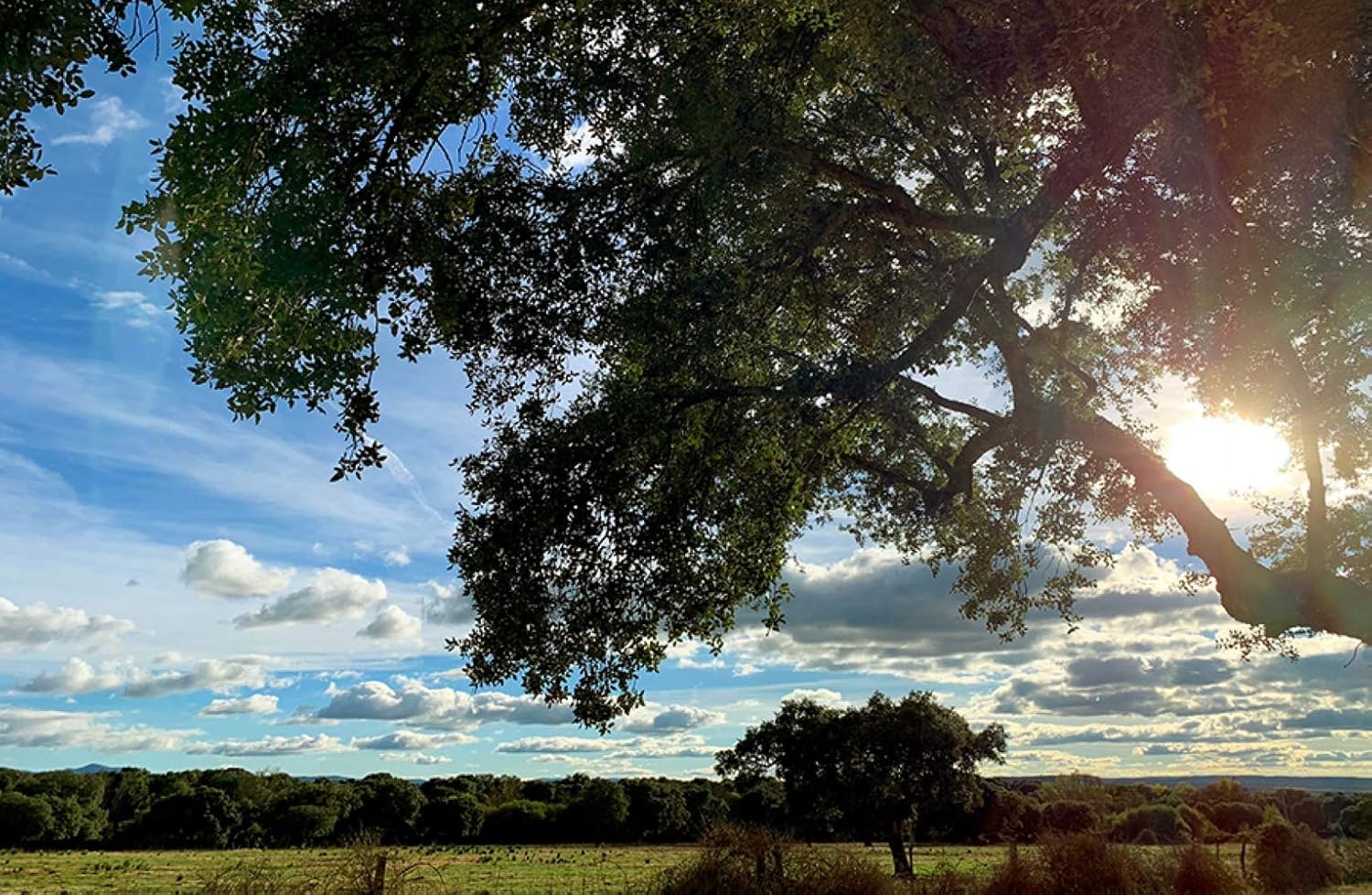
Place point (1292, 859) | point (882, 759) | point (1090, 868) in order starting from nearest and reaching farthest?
point (1090, 868) → point (1292, 859) → point (882, 759)

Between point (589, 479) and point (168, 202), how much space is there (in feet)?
18.4

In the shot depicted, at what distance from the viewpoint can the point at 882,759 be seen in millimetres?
47750

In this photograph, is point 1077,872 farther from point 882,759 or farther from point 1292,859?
point 882,759

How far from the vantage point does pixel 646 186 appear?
13.1 metres

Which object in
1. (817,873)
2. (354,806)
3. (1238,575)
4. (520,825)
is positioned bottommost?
(520,825)

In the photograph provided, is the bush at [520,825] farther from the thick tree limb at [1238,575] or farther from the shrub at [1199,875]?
the thick tree limb at [1238,575]

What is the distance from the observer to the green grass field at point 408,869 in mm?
13867

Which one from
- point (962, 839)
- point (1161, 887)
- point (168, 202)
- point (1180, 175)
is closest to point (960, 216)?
point (1180, 175)

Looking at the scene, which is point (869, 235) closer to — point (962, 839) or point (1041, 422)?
point (1041, 422)

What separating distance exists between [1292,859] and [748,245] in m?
27.3

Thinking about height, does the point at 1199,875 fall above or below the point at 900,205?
below

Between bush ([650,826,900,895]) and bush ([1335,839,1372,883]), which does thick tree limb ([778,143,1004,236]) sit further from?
bush ([1335,839,1372,883])

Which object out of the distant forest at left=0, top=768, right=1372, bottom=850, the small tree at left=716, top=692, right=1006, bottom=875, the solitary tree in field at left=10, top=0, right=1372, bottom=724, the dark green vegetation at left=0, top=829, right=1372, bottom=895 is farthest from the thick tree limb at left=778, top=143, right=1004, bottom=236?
the distant forest at left=0, top=768, right=1372, bottom=850

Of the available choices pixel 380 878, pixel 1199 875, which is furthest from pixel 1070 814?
pixel 380 878
